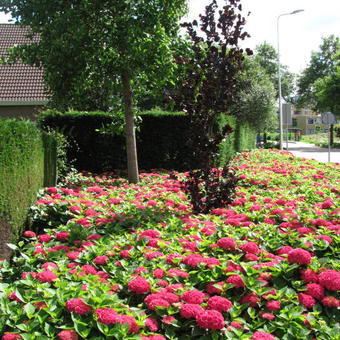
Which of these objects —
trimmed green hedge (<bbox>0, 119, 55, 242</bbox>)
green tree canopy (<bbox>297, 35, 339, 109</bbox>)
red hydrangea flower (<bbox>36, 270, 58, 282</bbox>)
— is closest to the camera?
red hydrangea flower (<bbox>36, 270, 58, 282</bbox>)

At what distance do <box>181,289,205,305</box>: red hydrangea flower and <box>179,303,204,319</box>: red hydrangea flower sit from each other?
0.32 ft

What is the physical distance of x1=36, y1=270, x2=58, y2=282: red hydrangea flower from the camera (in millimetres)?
3270

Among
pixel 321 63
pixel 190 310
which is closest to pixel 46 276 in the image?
pixel 190 310

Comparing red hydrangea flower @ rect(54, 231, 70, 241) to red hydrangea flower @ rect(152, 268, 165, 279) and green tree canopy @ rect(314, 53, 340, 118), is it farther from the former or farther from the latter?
green tree canopy @ rect(314, 53, 340, 118)

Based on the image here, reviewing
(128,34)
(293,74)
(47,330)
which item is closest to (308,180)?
(128,34)

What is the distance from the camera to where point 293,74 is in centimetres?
7206

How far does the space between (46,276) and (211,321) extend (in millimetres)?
1389

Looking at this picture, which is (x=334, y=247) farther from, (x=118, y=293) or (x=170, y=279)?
(x=118, y=293)

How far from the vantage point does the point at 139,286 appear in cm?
306

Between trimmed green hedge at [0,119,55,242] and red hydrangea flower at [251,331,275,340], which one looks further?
trimmed green hedge at [0,119,55,242]

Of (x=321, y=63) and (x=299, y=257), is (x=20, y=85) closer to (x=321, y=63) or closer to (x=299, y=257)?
(x=299, y=257)

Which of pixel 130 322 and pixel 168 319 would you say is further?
pixel 168 319

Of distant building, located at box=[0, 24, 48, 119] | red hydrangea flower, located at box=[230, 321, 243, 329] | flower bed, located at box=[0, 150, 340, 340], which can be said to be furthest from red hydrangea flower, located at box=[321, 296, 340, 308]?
distant building, located at box=[0, 24, 48, 119]

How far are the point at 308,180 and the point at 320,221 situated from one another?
4215 millimetres
